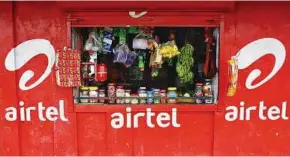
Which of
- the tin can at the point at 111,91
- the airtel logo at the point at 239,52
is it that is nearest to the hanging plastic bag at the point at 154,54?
the tin can at the point at 111,91

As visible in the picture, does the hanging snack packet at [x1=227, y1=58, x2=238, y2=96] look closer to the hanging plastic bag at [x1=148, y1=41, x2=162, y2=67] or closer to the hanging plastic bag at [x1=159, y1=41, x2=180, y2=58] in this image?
the hanging plastic bag at [x1=159, y1=41, x2=180, y2=58]

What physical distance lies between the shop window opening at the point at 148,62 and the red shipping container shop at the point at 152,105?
3.8 inches

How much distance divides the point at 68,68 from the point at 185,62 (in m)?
1.61

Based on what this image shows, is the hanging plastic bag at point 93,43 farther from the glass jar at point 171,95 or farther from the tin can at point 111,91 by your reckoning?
the glass jar at point 171,95

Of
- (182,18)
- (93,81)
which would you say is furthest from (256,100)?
(93,81)

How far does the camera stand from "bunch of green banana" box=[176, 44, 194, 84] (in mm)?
5363

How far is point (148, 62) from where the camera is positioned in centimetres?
550

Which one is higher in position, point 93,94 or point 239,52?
point 239,52

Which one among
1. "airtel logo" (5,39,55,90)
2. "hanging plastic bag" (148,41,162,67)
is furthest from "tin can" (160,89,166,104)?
"airtel logo" (5,39,55,90)

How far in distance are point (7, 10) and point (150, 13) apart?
1894 millimetres

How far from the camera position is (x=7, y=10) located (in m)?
5.09

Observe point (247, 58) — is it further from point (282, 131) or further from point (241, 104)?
point (282, 131)

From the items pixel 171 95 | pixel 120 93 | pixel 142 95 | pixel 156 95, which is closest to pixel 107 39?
pixel 120 93

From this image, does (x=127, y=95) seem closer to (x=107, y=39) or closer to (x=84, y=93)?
(x=84, y=93)
